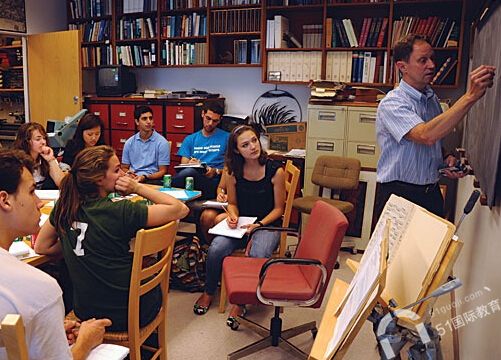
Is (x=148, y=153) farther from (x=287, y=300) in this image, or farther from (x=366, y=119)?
(x=287, y=300)

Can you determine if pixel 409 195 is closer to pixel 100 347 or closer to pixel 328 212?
pixel 328 212

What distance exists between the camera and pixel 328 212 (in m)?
2.24

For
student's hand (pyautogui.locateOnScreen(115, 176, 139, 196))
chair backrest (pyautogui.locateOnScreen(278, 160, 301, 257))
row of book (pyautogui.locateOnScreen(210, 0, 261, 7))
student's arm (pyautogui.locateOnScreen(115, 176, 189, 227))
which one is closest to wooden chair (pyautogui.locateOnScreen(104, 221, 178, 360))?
student's arm (pyautogui.locateOnScreen(115, 176, 189, 227))

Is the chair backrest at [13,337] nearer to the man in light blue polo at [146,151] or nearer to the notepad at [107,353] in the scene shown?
the notepad at [107,353]

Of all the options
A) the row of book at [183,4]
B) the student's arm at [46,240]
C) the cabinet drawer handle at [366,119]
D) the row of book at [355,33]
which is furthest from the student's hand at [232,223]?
the row of book at [183,4]

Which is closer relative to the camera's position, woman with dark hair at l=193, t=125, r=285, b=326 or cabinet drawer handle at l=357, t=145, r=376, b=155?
woman with dark hair at l=193, t=125, r=285, b=326

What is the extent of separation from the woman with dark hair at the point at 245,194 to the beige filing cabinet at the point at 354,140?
1.19m

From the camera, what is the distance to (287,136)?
4.64 m

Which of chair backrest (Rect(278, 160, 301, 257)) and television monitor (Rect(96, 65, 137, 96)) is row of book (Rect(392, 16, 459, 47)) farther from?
television monitor (Rect(96, 65, 137, 96))

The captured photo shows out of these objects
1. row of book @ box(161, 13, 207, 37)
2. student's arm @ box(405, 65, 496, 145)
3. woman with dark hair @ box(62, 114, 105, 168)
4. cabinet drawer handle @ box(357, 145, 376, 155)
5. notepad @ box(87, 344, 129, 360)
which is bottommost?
notepad @ box(87, 344, 129, 360)

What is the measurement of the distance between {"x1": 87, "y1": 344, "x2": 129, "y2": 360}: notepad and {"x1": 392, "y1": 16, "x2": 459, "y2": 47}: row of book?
350 cm

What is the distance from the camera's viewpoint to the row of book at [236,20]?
14.9 ft

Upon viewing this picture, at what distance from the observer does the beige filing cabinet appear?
12.8 feet

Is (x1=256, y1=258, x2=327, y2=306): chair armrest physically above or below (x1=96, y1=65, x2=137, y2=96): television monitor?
below
